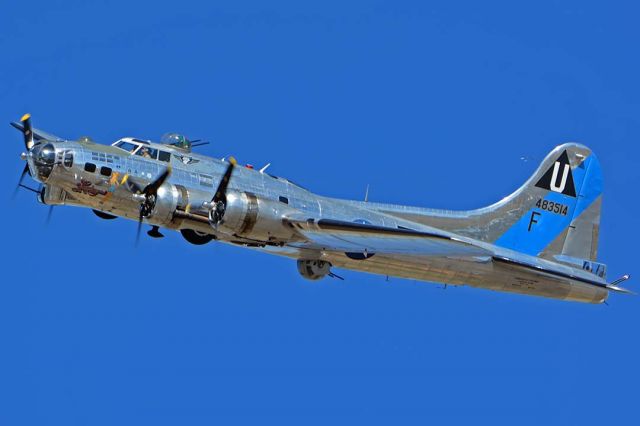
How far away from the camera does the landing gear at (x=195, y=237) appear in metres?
27.9

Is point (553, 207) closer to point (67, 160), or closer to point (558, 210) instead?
point (558, 210)

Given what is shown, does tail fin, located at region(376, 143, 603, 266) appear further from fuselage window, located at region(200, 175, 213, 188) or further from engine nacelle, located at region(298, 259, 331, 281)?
fuselage window, located at region(200, 175, 213, 188)

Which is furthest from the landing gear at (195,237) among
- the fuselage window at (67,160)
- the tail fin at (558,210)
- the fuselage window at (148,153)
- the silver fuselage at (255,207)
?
the tail fin at (558,210)

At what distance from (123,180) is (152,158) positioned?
95cm

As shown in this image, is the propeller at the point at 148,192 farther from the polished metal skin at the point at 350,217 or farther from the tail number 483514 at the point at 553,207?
the tail number 483514 at the point at 553,207

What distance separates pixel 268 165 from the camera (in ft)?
92.4

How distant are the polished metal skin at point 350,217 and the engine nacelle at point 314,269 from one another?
0.03 metres

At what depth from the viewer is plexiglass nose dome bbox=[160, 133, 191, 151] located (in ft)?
89.2

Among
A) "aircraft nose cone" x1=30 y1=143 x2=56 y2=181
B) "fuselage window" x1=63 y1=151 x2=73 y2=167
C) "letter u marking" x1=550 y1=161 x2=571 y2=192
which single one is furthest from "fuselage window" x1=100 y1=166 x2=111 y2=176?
"letter u marking" x1=550 y1=161 x2=571 y2=192

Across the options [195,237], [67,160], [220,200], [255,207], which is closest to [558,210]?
[255,207]

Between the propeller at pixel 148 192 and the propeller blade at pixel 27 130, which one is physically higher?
Answer: the propeller blade at pixel 27 130

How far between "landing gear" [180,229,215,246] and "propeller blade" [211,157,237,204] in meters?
1.83

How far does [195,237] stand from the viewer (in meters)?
27.9

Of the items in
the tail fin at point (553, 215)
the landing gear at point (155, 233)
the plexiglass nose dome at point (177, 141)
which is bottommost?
the landing gear at point (155, 233)
